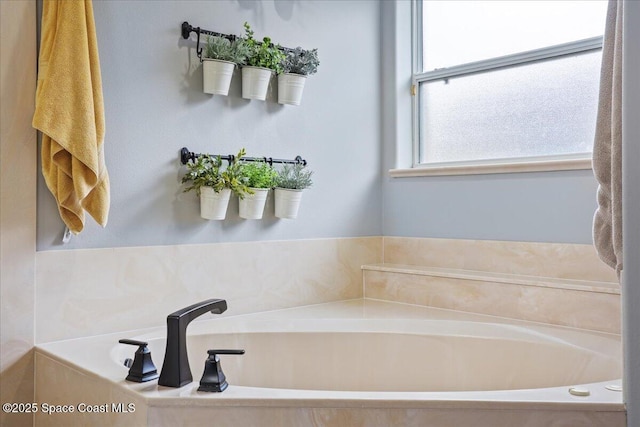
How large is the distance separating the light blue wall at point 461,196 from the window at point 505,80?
9 cm

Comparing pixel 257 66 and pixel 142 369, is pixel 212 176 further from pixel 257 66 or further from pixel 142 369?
pixel 142 369

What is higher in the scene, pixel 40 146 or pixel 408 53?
pixel 408 53

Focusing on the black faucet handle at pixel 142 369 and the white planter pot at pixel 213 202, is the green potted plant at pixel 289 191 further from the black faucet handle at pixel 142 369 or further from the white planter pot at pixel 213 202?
the black faucet handle at pixel 142 369

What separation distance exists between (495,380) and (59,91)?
163 cm

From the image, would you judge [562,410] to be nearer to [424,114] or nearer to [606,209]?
[606,209]

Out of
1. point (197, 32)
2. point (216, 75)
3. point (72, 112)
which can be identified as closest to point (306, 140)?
point (216, 75)

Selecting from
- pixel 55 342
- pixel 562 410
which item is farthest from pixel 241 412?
pixel 55 342

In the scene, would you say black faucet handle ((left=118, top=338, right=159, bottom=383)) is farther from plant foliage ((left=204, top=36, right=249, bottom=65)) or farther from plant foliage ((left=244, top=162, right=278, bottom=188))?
plant foliage ((left=204, top=36, right=249, bottom=65))

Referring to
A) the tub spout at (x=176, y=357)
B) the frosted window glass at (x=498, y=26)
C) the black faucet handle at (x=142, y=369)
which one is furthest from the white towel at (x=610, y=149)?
the black faucet handle at (x=142, y=369)

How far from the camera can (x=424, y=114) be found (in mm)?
2939

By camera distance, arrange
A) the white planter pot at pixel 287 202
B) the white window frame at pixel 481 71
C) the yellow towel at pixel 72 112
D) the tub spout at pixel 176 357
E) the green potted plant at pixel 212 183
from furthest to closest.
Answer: the white planter pot at pixel 287 202
the white window frame at pixel 481 71
the green potted plant at pixel 212 183
the yellow towel at pixel 72 112
the tub spout at pixel 176 357

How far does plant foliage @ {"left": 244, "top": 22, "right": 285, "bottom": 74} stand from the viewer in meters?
2.37

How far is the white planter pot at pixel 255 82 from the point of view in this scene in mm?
2355

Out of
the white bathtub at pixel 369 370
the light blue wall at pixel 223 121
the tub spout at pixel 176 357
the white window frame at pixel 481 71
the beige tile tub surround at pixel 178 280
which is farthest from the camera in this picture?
the white window frame at pixel 481 71
